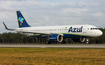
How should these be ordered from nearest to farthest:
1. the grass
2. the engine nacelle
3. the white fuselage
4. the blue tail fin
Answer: the grass → the white fuselage → the engine nacelle → the blue tail fin

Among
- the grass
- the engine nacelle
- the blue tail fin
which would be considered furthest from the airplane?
the grass

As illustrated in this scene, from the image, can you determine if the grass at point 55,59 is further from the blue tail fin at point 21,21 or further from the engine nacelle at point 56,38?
the blue tail fin at point 21,21

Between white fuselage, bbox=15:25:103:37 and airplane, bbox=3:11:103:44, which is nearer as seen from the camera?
white fuselage, bbox=15:25:103:37

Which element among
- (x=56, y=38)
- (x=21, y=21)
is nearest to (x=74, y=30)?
(x=56, y=38)

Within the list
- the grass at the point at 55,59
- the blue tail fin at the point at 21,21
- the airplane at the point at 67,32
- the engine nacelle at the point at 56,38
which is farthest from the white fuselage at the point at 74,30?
the grass at the point at 55,59

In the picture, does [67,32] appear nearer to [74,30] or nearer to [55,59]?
[74,30]

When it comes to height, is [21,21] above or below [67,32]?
above

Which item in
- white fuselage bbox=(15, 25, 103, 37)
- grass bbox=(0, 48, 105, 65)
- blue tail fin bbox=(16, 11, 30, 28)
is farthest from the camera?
blue tail fin bbox=(16, 11, 30, 28)

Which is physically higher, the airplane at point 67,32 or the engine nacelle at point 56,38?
the airplane at point 67,32

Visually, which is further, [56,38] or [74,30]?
[74,30]

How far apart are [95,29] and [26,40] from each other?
69913 mm

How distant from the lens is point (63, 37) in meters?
50.8

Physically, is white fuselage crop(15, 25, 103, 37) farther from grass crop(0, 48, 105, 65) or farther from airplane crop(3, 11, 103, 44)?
grass crop(0, 48, 105, 65)

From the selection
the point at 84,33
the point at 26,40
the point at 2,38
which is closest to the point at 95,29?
the point at 84,33
